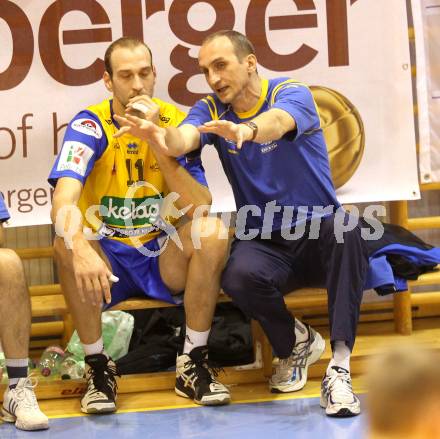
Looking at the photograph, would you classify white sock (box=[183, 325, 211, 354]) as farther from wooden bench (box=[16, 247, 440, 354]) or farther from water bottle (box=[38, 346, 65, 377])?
water bottle (box=[38, 346, 65, 377])

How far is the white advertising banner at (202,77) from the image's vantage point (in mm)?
3812

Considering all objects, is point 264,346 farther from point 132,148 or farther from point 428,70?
point 428,70

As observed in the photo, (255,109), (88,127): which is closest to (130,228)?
(88,127)

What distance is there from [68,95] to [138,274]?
956 millimetres

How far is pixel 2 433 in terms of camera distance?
300 centimetres

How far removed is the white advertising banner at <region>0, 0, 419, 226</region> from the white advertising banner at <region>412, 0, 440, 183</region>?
0.07m

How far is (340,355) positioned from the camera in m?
3.11

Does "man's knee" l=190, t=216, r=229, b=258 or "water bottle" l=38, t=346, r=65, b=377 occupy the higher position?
"man's knee" l=190, t=216, r=229, b=258

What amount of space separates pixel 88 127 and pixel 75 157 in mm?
156

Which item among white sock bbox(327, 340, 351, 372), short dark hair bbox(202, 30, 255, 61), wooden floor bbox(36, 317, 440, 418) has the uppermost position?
short dark hair bbox(202, 30, 255, 61)

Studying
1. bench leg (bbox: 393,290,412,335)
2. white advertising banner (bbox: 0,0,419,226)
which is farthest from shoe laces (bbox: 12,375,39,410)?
bench leg (bbox: 393,290,412,335)

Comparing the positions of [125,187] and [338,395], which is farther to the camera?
[125,187]

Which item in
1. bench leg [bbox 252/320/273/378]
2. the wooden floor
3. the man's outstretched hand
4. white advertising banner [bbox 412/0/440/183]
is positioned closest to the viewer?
the man's outstretched hand

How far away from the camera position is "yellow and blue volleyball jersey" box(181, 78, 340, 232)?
130 inches
